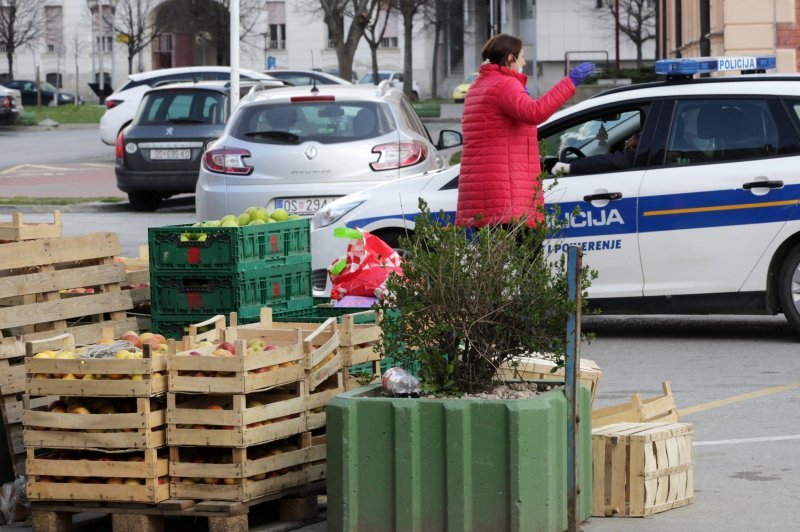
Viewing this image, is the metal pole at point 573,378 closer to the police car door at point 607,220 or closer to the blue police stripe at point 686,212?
the blue police stripe at point 686,212

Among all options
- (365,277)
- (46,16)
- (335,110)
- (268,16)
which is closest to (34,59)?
(46,16)

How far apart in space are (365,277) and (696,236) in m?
3.22

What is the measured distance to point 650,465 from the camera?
631cm

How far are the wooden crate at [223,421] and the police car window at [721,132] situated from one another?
16.5 feet

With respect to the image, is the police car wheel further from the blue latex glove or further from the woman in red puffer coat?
the blue latex glove

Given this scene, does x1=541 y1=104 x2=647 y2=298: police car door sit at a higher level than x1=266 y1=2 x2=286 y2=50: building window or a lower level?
lower

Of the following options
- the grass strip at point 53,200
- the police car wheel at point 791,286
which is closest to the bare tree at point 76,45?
the grass strip at point 53,200

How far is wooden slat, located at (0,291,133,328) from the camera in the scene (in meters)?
7.41

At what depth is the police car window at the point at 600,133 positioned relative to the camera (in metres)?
10.7

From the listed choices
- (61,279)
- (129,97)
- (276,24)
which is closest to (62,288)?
(61,279)

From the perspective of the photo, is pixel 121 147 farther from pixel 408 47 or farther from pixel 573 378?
pixel 408 47

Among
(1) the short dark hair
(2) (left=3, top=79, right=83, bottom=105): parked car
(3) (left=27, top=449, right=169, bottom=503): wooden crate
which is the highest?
(2) (left=3, top=79, right=83, bottom=105): parked car

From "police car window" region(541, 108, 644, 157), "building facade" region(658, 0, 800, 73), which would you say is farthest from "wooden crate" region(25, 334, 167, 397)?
"building facade" region(658, 0, 800, 73)

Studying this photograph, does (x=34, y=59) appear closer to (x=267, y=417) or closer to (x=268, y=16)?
(x=268, y=16)
